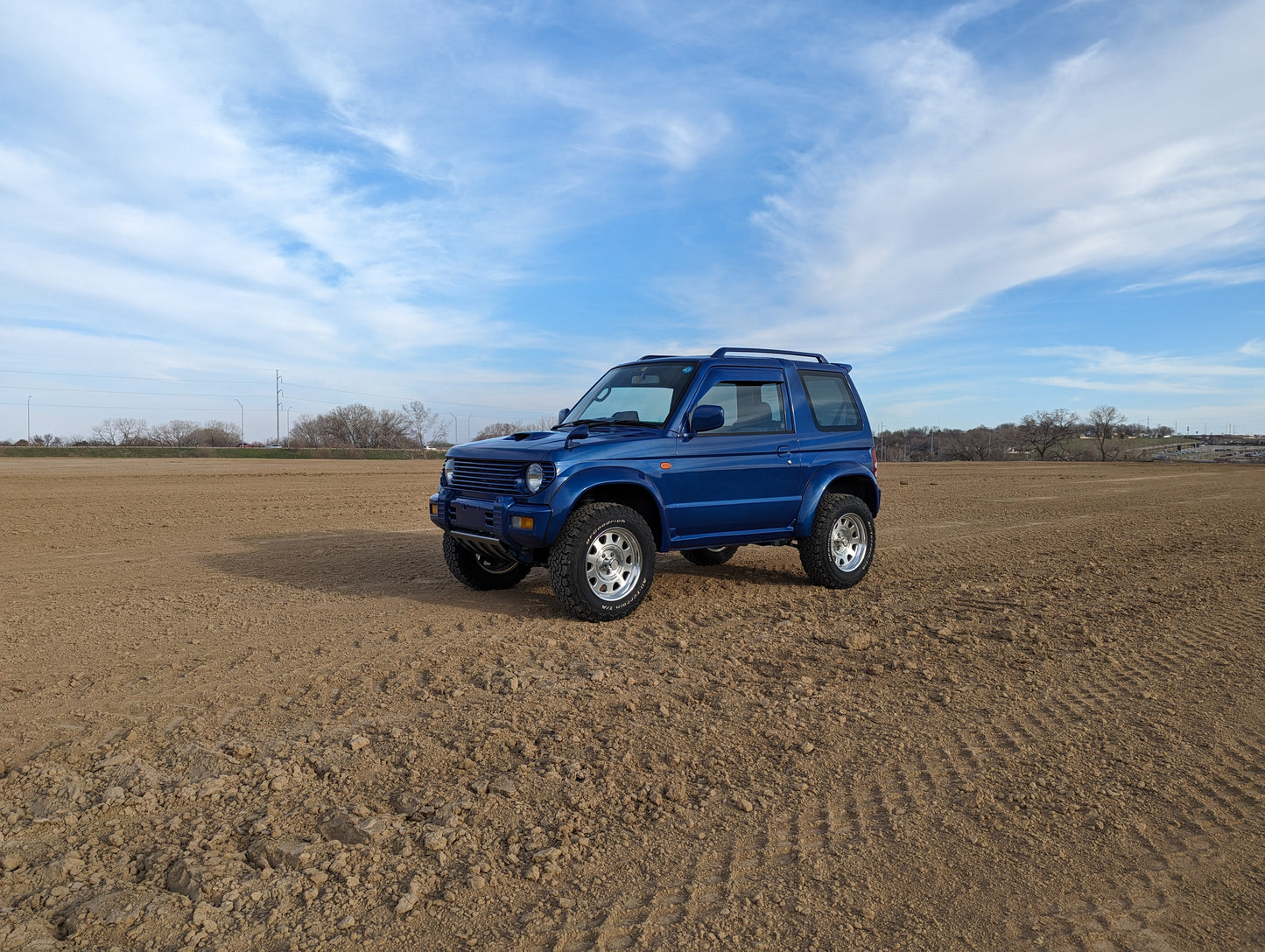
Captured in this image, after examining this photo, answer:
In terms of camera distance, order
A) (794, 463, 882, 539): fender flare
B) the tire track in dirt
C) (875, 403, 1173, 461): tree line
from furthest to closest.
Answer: (875, 403, 1173, 461): tree line < (794, 463, 882, 539): fender flare < the tire track in dirt

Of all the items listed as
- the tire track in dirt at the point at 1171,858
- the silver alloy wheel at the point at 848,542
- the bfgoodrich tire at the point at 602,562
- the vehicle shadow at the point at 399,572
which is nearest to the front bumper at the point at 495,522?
the bfgoodrich tire at the point at 602,562

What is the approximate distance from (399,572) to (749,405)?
4.20 metres

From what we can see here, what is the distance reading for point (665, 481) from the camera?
730cm

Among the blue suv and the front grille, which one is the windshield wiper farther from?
the front grille

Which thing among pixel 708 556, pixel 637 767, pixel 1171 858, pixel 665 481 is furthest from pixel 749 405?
pixel 1171 858

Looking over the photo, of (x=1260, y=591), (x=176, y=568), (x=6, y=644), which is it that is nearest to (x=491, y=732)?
(x=6, y=644)

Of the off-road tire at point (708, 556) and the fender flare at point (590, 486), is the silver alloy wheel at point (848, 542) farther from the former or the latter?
the fender flare at point (590, 486)

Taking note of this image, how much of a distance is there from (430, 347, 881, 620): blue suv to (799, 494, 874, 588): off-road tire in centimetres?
1

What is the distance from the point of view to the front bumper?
671cm

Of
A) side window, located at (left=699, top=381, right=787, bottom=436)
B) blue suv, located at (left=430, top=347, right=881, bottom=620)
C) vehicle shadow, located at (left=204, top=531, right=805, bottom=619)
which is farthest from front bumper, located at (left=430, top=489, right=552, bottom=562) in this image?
side window, located at (left=699, top=381, right=787, bottom=436)

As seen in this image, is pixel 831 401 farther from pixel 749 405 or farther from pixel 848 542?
pixel 848 542

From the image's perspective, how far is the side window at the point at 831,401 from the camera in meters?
8.52

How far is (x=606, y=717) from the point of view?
15.1 ft

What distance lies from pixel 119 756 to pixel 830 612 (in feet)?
17.4
